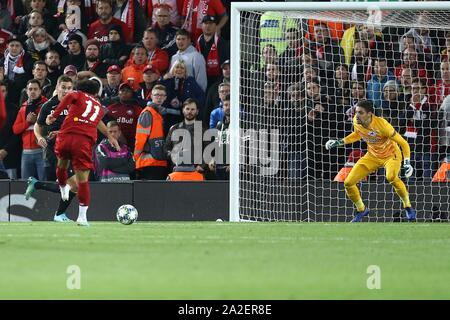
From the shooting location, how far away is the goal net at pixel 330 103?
16.2m

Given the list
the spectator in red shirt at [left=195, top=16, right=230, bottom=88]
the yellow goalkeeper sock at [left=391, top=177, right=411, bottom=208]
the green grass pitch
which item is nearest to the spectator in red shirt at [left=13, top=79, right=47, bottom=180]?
the spectator in red shirt at [left=195, top=16, right=230, bottom=88]

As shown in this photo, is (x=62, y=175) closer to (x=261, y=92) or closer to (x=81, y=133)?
(x=81, y=133)

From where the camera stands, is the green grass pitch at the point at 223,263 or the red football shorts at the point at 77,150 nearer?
the green grass pitch at the point at 223,263

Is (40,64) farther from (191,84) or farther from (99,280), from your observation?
(99,280)

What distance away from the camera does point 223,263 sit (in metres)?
7.88

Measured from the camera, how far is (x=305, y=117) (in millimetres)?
16594

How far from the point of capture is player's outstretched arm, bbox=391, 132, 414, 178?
15288 mm

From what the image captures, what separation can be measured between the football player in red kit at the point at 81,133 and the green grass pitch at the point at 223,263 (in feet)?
4.21

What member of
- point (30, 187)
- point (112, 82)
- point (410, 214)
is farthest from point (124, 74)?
point (410, 214)

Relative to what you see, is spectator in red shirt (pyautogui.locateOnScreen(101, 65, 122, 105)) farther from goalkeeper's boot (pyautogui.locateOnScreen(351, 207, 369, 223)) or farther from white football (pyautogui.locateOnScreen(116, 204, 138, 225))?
goalkeeper's boot (pyautogui.locateOnScreen(351, 207, 369, 223))

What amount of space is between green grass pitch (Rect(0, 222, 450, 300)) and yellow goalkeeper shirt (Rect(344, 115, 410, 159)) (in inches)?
146

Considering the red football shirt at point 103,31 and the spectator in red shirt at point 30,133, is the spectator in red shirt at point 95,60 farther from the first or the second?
the spectator in red shirt at point 30,133

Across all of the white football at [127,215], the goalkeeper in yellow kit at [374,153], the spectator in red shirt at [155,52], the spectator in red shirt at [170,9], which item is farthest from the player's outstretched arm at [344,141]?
the spectator in red shirt at [170,9]

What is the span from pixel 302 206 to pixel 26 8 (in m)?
6.39
